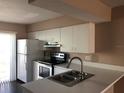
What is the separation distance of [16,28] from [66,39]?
8.88ft

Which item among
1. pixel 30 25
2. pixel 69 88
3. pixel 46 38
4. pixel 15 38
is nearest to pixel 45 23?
pixel 46 38

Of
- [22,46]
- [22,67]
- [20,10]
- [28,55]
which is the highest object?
[20,10]

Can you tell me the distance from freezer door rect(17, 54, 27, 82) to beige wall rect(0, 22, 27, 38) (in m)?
1.00

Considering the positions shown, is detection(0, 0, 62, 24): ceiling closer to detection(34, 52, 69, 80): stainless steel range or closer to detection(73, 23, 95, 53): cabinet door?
detection(73, 23, 95, 53): cabinet door

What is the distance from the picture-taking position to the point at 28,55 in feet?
14.1

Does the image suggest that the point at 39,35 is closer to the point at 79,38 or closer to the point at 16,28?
the point at 16,28

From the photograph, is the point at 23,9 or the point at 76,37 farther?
the point at 76,37

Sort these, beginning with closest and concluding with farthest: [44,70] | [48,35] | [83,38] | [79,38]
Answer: [83,38] → [79,38] → [44,70] → [48,35]

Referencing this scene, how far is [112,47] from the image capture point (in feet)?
9.09

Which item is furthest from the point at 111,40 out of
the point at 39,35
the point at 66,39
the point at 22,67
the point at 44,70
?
the point at 22,67

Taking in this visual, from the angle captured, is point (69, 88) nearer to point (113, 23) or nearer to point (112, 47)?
point (112, 47)

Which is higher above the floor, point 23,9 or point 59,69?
point 23,9

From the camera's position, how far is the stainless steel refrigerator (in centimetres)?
432

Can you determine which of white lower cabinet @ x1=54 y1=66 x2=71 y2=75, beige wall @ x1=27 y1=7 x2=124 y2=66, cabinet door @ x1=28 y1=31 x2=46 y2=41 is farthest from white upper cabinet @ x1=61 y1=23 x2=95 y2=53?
cabinet door @ x1=28 y1=31 x2=46 y2=41
